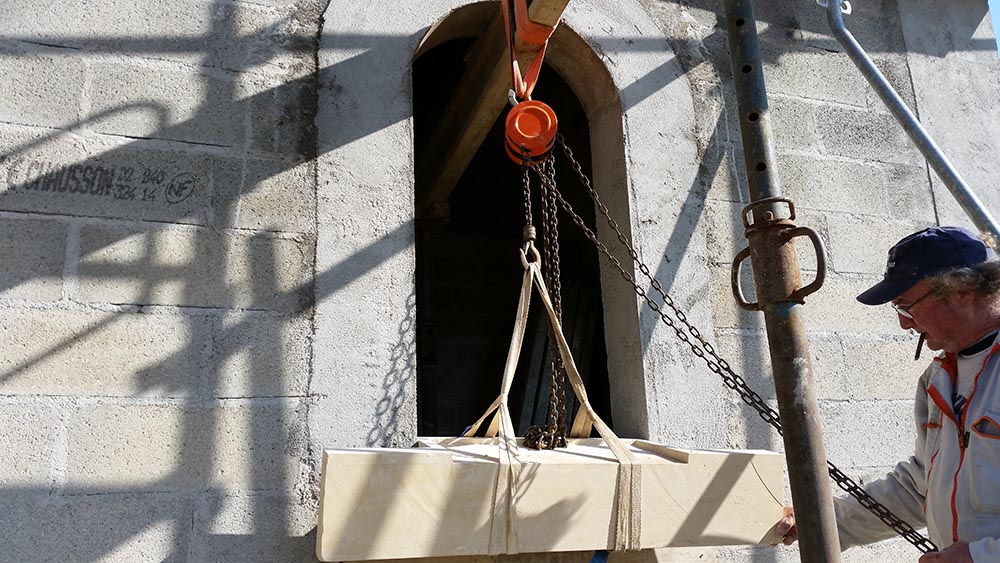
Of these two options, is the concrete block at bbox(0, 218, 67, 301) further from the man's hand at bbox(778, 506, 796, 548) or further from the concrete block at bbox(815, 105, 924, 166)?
the concrete block at bbox(815, 105, 924, 166)

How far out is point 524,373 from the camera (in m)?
4.68

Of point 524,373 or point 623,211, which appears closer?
point 623,211

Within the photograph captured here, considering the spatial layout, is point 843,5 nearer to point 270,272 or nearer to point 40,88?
point 270,272

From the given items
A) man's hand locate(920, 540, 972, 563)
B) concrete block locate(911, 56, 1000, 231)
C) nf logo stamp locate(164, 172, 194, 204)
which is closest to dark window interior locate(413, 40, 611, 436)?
concrete block locate(911, 56, 1000, 231)

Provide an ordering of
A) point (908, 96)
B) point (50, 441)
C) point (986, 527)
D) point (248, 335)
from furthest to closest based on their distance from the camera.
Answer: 1. point (908, 96)
2. point (248, 335)
3. point (50, 441)
4. point (986, 527)

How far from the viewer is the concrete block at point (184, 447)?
2.24 metres

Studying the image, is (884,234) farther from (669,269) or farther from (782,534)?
(782,534)

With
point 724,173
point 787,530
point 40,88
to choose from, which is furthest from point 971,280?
point 40,88

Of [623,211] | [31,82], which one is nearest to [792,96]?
[623,211]

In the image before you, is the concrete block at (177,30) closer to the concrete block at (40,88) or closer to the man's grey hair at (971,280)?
the concrete block at (40,88)

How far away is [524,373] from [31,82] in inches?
115

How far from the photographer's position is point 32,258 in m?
2.33

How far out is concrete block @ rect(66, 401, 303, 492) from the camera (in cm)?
224

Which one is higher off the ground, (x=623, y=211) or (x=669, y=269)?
(x=623, y=211)
